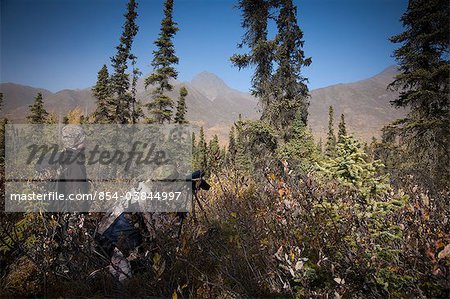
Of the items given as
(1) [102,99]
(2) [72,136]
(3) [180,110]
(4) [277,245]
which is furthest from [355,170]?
(1) [102,99]

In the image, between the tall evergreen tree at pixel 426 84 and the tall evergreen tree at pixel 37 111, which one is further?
the tall evergreen tree at pixel 37 111

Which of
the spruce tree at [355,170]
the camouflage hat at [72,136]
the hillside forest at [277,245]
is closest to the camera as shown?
the hillside forest at [277,245]

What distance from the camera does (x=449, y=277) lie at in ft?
4.93

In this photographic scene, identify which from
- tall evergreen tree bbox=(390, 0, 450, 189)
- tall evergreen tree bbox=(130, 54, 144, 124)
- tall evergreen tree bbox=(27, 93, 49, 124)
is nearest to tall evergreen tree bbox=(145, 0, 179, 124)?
tall evergreen tree bbox=(130, 54, 144, 124)

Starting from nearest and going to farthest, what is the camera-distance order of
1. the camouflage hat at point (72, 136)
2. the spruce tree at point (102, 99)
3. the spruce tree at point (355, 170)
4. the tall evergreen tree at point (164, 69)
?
the spruce tree at point (355, 170) → the camouflage hat at point (72, 136) → the tall evergreen tree at point (164, 69) → the spruce tree at point (102, 99)

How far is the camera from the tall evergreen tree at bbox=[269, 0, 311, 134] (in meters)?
13.0

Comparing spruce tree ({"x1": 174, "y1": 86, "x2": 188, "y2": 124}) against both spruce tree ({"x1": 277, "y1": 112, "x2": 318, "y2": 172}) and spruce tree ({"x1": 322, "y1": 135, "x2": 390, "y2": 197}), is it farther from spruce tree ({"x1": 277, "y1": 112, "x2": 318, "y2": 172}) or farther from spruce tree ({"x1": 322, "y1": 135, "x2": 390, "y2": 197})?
spruce tree ({"x1": 322, "y1": 135, "x2": 390, "y2": 197})

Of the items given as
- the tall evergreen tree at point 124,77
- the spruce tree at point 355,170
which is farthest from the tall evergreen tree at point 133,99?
the spruce tree at point 355,170

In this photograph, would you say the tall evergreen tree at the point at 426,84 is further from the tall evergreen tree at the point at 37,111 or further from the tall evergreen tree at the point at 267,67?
the tall evergreen tree at the point at 37,111

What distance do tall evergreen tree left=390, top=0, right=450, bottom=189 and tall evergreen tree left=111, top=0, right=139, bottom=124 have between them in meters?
22.4

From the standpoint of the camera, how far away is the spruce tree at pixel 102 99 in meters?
27.6

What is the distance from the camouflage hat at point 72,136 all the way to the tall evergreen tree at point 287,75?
32.9 ft

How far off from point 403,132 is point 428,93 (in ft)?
6.45

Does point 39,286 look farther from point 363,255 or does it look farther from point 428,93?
point 428,93
